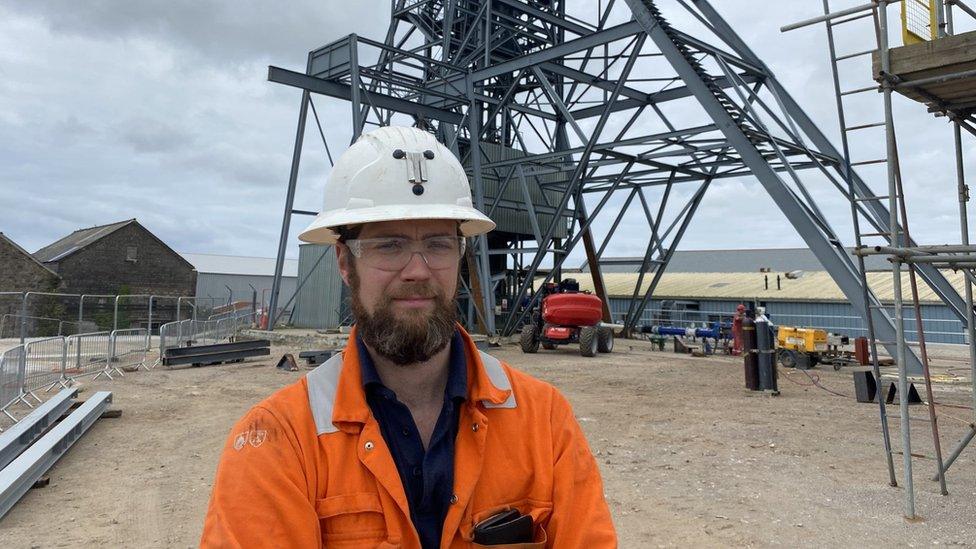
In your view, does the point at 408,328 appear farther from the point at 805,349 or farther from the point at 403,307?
the point at 805,349

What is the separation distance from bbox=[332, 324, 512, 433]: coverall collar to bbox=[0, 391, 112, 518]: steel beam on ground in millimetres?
4810

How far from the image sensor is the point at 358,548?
1.61 metres

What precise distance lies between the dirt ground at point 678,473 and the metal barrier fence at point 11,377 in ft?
4.61

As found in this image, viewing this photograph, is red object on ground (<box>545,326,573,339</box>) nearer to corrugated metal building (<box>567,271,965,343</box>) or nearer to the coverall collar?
corrugated metal building (<box>567,271,965,343</box>)

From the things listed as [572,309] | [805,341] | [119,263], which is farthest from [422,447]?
[119,263]

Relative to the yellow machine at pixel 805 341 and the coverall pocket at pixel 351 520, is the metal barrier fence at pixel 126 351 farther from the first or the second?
the yellow machine at pixel 805 341

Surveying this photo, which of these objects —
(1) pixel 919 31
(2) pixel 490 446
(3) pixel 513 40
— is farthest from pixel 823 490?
(3) pixel 513 40

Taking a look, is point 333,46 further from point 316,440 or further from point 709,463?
point 316,440

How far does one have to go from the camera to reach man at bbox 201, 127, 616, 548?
1.61 metres

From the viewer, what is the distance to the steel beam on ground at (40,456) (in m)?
5.02

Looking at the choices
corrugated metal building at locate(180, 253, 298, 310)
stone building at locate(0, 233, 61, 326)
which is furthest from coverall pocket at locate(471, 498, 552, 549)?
corrugated metal building at locate(180, 253, 298, 310)

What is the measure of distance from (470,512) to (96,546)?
13.2ft

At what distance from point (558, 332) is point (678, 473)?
37.1 ft

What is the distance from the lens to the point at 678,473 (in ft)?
19.5
